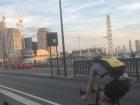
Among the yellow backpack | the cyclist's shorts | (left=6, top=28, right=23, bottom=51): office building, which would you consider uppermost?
(left=6, top=28, right=23, bottom=51): office building

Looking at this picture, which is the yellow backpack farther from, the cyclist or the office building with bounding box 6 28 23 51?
the office building with bounding box 6 28 23 51

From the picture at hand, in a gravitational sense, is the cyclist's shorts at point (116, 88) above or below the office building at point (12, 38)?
below

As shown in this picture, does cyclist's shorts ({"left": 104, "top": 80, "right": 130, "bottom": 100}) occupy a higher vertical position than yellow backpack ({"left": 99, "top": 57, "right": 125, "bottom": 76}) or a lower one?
lower

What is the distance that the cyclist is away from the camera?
7246mm

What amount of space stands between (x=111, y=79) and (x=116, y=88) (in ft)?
0.58

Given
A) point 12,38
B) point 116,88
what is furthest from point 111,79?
point 12,38

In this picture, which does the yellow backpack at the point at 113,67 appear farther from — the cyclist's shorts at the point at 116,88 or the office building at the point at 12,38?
the office building at the point at 12,38

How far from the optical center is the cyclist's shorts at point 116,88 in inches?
284

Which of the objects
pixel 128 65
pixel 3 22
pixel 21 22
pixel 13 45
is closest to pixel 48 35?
pixel 128 65

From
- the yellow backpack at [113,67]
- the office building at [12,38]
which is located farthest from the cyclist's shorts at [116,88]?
the office building at [12,38]

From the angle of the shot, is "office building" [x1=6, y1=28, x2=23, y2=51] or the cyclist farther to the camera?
"office building" [x1=6, y1=28, x2=23, y2=51]

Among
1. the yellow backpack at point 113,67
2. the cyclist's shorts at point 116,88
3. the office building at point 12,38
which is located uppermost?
the office building at point 12,38

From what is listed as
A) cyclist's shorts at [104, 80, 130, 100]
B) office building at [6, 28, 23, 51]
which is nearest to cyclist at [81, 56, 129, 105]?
cyclist's shorts at [104, 80, 130, 100]

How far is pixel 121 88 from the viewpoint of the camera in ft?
23.7
